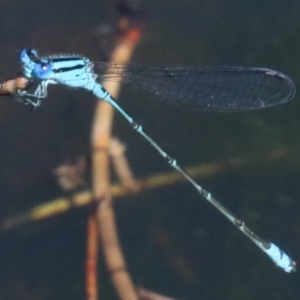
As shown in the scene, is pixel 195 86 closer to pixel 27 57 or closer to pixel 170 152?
pixel 170 152

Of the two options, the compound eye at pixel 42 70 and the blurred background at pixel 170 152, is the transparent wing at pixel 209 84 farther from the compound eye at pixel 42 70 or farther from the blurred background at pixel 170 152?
the compound eye at pixel 42 70

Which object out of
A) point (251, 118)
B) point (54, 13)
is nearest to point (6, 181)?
point (54, 13)

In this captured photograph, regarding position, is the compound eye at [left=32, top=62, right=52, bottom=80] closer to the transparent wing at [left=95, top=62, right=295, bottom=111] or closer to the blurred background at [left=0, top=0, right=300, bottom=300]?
the transparent wing at [left=95, top=62, right=295, bottom=111]

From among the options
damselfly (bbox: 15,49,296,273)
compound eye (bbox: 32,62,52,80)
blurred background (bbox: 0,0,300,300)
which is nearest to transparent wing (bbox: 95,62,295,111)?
damselfly (bbox: 15,49,296,273)

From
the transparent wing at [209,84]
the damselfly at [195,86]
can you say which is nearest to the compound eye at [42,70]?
the damselfly at [195,86]

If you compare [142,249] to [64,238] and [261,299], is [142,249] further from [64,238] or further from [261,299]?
[261,299]

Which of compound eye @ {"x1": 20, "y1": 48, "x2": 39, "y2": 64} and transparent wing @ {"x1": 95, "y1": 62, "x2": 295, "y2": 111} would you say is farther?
transparent wing @ {"x1": 95, "y1": 62, "x2": 295, "y2": 111}
